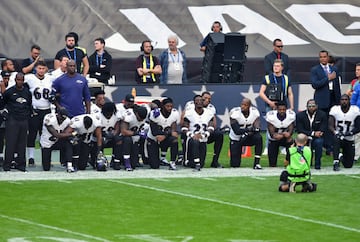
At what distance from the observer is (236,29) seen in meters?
30.0

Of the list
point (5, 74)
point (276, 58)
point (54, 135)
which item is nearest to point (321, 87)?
point (276, 58)

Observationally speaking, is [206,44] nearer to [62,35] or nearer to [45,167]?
[62,35]

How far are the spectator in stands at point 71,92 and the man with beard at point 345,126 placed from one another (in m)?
4.45

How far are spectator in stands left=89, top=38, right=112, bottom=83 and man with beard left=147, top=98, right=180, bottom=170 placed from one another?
3.45m

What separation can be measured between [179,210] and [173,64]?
29.6ft

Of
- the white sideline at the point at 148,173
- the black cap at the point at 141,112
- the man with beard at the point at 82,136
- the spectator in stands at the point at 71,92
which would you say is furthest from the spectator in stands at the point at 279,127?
the spectator in stands at the point at 71,92

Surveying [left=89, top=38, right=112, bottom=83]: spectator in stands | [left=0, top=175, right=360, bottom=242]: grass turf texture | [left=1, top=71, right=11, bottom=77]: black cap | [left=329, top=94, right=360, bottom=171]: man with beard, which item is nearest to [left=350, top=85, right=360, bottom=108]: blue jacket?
[left=329, top=94, right=360, bottom=171]: man with beard

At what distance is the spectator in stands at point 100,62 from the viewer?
83.6 feet

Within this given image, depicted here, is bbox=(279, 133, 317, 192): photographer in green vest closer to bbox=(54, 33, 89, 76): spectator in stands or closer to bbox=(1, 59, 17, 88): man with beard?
bbox=(1, 59, 17, 88): man with beard

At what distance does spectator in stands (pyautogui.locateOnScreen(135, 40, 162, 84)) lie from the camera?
82.9 feet

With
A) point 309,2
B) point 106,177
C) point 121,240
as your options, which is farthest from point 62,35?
point 121,240

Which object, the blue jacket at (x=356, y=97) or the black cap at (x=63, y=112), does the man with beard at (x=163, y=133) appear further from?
the blue jacket at (x=356, y=97)

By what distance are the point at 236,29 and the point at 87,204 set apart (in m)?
12.7

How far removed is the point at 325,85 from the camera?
79.7 ft
